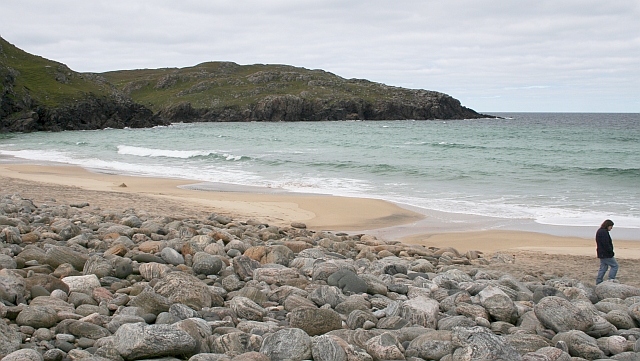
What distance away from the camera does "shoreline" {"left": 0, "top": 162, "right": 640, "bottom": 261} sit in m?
12.6

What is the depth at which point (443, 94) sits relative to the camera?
135375 millimetres

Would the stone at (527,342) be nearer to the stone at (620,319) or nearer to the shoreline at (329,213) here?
the stone at (620,319)

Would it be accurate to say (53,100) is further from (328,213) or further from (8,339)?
(8,339)

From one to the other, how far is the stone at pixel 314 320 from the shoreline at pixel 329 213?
23.7ft

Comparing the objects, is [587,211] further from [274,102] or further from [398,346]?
[274,102]

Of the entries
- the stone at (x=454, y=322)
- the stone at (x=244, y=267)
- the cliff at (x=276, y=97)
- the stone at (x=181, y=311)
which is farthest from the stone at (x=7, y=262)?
the cliff at (x=276, y=97)

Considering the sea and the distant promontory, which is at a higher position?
the distant promontory

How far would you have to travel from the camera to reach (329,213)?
16.0m

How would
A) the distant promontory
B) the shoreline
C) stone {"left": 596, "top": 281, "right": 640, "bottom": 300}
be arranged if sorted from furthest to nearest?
the distant promontory
the shoreline
stone {"left": 596, "top": 281, "right": 640, "bottom": 300}

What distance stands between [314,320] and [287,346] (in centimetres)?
73

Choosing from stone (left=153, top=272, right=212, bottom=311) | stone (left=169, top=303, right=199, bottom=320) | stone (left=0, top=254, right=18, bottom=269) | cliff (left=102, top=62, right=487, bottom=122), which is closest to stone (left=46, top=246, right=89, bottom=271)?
stone (left=0, top=254, right=18, bottom=269)

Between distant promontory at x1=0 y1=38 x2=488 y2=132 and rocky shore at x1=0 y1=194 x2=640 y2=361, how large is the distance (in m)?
70.3

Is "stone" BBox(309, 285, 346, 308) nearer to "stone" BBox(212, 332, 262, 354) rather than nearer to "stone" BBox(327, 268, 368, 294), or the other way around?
"stone" BBox(327, 268, 368, 294)

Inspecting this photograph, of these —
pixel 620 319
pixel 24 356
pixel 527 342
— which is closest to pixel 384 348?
pixel 527 342
